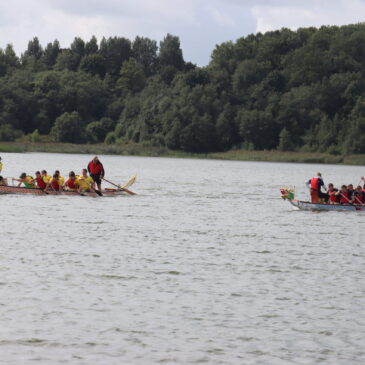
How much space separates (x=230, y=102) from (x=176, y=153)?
49.6 ft

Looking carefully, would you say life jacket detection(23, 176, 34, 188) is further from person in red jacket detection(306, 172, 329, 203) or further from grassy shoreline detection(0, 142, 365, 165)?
grassy shoreline detection(0, 142, 365, 165)

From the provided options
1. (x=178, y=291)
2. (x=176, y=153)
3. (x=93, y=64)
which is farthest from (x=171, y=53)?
(x=178, y=291)

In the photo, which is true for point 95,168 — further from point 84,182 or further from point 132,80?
point 132,80

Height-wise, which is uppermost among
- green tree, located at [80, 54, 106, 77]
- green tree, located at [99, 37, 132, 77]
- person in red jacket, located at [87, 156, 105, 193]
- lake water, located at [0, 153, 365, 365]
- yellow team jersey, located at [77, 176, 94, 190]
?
green tree, located at [99, 37, 132, 77]

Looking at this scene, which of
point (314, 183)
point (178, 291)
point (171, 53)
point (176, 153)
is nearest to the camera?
point (178, 291)

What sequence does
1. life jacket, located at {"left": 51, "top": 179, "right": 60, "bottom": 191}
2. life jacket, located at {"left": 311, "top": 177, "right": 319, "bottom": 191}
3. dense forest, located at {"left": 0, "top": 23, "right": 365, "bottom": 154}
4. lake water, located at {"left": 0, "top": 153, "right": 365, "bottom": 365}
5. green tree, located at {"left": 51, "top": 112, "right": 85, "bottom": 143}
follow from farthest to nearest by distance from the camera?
green tree, located at {"left": 51, "top": 112, "right": 85, "bottom": 143} < dense forest, located at {"left": 0, "top": 23, "right": 365, "bottom": 154} < life jacket, located at {"left": 51, "top": 179, "right": 60, "bottom": 191} < life jacket, located at {"left": 311, "top": 177, "right": 319, "bottom": 191} < lake water, located at {"left": 0, "top": 153, "right": 365, "bottom": 365}

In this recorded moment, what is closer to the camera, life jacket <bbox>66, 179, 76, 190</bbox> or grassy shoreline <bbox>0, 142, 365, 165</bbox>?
life jacket <bbox>66, 179, 76, 190</bbox>

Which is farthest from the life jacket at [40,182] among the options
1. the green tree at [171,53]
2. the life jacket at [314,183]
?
the green tree at [171,53]

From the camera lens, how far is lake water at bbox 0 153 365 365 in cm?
1341

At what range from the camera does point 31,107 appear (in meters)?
148

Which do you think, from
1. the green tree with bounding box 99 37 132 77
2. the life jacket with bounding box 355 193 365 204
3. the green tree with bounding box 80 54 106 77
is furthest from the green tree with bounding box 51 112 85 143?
the life jacket with bounding box 355 193 365 204

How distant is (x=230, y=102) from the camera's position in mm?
141750

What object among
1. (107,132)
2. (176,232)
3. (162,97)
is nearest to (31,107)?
(107,132)

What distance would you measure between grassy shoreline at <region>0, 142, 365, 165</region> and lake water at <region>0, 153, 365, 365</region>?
88431mm
